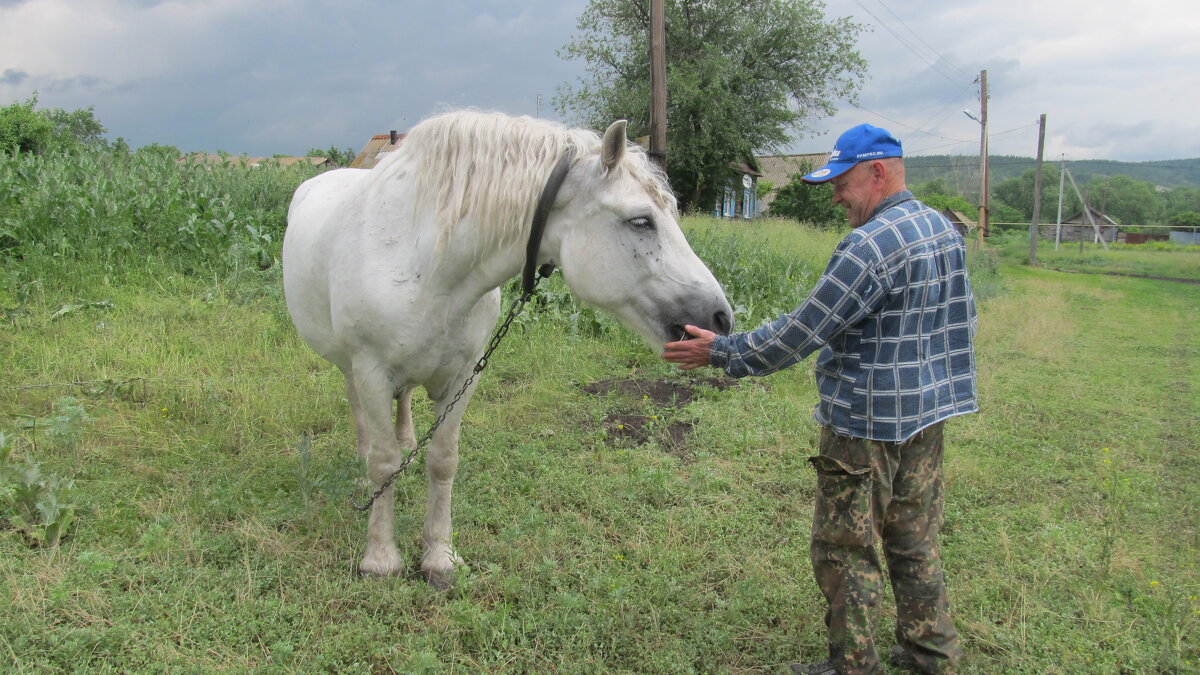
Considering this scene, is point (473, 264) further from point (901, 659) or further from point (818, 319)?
point (901, 659)

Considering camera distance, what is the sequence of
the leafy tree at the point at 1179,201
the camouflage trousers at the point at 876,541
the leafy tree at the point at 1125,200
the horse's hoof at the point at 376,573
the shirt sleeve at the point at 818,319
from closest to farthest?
the shirt sleeve at the point at 818,319
the camouflage trousers at the point at 876,541
the horse's hoof at the point at 376,573
the leafy tree at the point at 1125,200
the leafy tree at the point at 1179,201

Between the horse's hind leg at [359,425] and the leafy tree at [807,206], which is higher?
the leafy tree at [807,206]

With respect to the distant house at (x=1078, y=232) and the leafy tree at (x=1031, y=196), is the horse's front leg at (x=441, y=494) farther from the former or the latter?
the leafy tree at (x=1031, y=196)

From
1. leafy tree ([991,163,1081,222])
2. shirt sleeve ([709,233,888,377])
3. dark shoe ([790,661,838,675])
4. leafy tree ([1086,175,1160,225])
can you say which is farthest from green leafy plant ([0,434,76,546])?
leafy tree ([1086,175,1160,225])

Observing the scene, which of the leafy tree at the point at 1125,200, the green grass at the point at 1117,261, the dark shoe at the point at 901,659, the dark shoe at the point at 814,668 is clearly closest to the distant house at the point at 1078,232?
the green grass at the point at 1117,261

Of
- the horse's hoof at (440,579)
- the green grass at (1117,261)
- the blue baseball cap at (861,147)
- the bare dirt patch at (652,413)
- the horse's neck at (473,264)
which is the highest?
the blue baseball cap at (861,147)

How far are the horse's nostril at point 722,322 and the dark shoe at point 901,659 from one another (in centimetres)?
142

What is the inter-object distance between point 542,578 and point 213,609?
1.34 metres

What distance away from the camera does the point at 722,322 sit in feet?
8.02

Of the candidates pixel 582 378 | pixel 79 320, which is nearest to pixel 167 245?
pixel 79 320

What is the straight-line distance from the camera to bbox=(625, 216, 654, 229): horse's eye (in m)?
2.43

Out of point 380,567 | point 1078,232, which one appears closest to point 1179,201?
point 1078,232

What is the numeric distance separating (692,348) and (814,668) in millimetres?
1293

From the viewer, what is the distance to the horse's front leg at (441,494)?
10.4 feet
